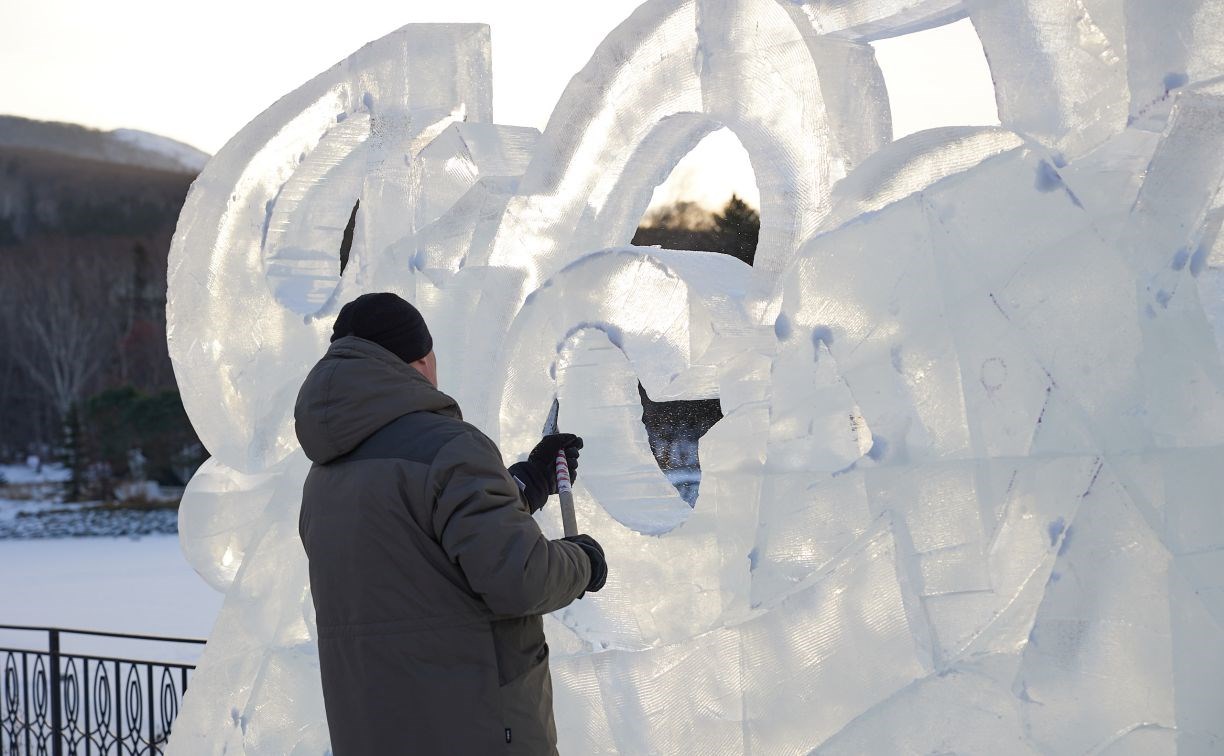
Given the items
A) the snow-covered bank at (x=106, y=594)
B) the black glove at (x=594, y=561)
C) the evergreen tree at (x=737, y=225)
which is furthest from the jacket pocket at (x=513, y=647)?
the snow-covered bank at (x=106, y=594)

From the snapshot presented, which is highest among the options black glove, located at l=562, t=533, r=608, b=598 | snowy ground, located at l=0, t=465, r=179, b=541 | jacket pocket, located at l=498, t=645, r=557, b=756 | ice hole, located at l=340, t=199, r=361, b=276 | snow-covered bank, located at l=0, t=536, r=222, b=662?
ice hole, located at l=340, t=199, r=361, b=276

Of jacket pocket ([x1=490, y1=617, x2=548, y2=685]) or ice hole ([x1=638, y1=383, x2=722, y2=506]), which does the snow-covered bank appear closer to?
ice hole ([x1=638, y1=383, x2=722, y2=506])

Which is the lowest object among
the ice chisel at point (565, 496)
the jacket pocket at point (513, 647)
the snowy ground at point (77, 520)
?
the snowy ground at point (77, 520)

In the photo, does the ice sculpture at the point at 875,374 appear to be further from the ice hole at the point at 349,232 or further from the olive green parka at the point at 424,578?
the ice hole at the point at 349,232

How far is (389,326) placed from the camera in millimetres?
2316

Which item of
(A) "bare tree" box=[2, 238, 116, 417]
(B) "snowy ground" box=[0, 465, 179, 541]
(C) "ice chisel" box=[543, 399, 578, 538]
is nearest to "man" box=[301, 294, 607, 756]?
(C) "ice chisel" box=[543, 399, 578, 538]

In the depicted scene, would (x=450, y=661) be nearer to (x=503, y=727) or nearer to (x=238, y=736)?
(x=503, y=727)

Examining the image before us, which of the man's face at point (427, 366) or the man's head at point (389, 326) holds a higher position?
the man's head at point (389, 326)

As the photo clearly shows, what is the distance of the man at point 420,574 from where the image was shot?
82.7 inches

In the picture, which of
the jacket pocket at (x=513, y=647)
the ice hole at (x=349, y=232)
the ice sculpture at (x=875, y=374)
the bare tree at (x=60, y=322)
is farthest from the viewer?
the bare tree at (x=60, y=322)

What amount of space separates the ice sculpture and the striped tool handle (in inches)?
10.8

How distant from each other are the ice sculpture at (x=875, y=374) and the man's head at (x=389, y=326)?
0.61 metres

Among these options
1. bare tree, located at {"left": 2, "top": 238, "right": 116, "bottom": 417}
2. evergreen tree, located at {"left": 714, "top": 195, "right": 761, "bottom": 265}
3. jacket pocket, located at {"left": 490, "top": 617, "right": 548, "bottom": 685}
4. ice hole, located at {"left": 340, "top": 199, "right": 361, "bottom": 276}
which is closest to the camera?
jacket pocket, located at {"left": 490, "top": 617, "right": 548, "bottom": 685}

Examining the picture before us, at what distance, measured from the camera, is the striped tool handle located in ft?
8.30
